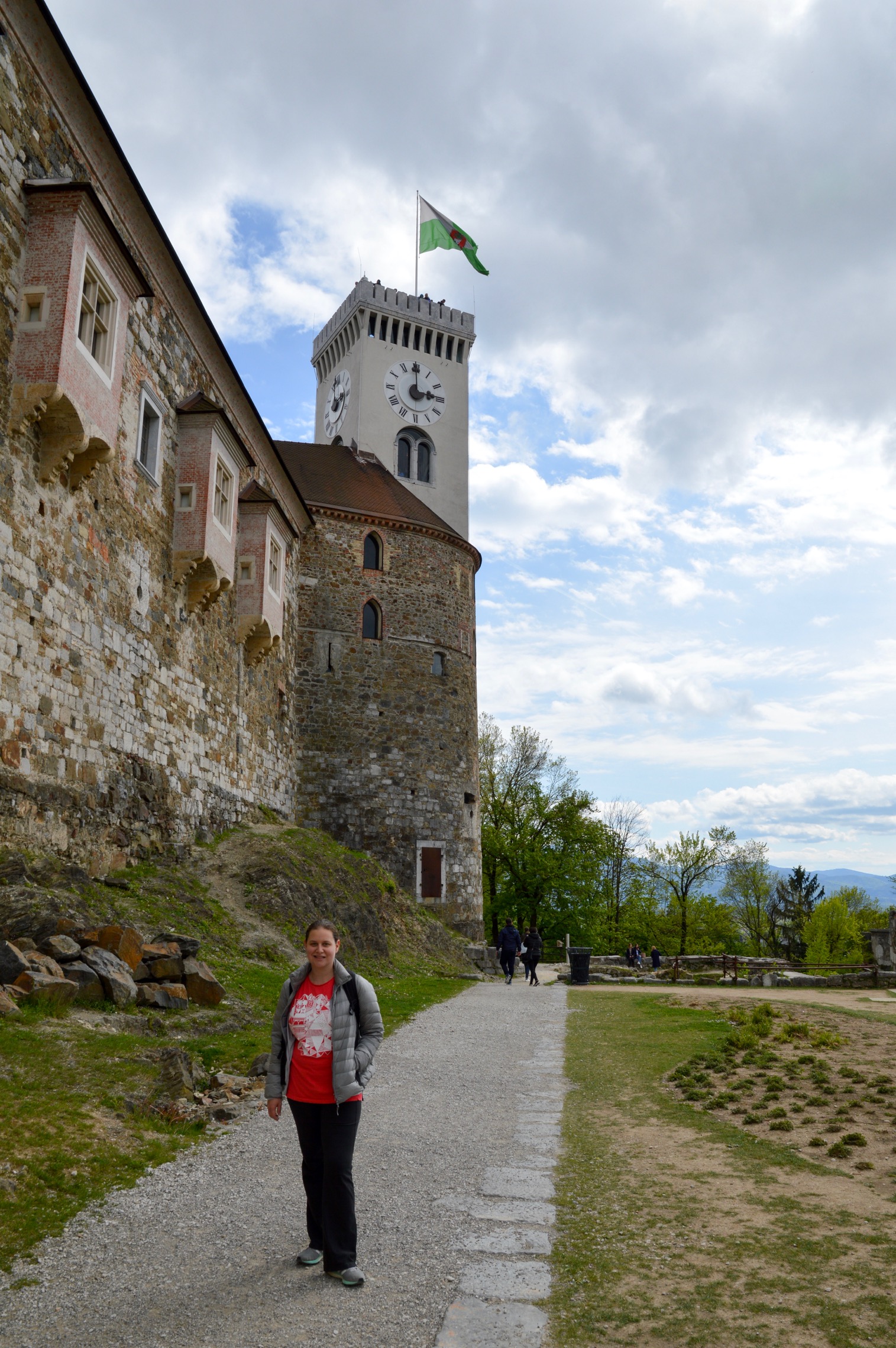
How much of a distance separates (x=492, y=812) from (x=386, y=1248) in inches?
1699

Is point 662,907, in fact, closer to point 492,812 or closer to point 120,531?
point 492,812

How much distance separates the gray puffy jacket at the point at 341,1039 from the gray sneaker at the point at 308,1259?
72 cm

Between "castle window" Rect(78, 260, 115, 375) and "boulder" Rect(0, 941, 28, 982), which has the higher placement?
"castle window" Rect(78, 260, 115, 375)

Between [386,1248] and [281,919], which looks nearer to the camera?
[386,1248]

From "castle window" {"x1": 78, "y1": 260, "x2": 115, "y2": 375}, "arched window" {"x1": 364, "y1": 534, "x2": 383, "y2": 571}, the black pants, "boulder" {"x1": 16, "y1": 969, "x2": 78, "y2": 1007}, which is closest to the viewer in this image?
the black pants

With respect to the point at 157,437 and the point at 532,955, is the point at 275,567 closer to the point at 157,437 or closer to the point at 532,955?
the point at 157,437

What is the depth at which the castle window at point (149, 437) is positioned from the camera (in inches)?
624

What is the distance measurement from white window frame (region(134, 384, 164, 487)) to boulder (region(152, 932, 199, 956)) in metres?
8.20

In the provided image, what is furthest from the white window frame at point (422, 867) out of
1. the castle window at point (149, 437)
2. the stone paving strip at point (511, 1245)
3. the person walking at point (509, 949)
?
the stone paving strip at point (511, 1245)

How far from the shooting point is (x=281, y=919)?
616 inches

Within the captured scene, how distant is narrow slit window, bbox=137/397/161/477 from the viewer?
15.9 metres

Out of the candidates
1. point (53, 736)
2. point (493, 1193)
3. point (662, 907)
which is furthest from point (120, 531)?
point (662, 907)

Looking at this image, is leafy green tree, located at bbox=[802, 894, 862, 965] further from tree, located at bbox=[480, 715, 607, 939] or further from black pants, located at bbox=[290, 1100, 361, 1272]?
black pants, located at bbox=[290, 1100, 361, 1272]

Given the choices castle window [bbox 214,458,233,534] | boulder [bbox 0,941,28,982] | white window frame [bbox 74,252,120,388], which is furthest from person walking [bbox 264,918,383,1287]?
castle window [bbox 214,458,233,534]
